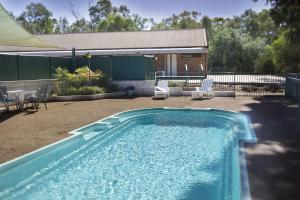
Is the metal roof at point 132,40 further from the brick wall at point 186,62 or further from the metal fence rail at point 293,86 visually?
the metal fence rail at point 293,86

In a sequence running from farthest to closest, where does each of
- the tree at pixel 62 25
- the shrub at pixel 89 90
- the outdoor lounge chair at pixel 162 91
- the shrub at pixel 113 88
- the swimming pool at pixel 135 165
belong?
1. the tree at pixel 62 25
2. the shrub at pixel 113 88
3. the shrub at pixel 89 90
4. the outdoor lounge chair at pixel 162 91
5. the swimming pool at pixel 135 165

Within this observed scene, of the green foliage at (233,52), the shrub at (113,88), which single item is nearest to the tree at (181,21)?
the green foliage at (233,52)

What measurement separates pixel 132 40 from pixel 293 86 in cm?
1869

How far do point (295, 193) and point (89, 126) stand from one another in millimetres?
7897

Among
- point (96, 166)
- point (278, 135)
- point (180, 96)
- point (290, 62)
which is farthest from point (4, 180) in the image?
point (290, 62)

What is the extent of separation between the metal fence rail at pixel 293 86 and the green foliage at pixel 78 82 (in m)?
11.4

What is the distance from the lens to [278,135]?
10148mm

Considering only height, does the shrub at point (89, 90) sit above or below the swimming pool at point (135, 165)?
above

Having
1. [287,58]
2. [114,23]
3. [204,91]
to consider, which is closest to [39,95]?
[204,91]

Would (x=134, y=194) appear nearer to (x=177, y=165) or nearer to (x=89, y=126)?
(x=177, y=165)

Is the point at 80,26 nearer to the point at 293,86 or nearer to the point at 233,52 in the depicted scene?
the point at 233,52

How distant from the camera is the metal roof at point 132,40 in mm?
31516

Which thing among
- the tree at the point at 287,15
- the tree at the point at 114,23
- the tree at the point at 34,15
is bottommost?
the tree at the point at 287,15

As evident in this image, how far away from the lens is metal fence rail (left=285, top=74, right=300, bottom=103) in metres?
18.3
